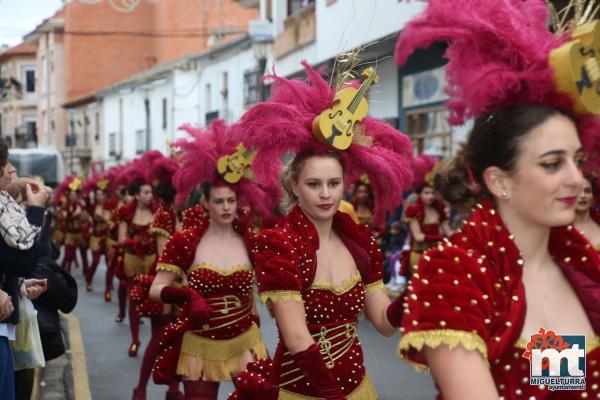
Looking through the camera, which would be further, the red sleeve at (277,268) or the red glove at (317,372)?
the red sleeve at (277,268)

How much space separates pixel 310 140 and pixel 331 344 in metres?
0.97

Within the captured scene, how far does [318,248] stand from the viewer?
4.62m

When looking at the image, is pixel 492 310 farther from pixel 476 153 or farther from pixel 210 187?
pixel 210 187

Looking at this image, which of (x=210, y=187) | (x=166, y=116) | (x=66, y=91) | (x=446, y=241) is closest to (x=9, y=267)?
(x=210, y=187)

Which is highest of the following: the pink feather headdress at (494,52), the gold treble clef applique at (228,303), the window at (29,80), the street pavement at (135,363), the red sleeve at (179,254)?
the window at (29,80)

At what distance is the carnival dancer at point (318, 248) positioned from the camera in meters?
4.32

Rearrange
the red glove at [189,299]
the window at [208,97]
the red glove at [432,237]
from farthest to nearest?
the window at [208,97] < the red glove at [432,237] < the red glove at [189,299]

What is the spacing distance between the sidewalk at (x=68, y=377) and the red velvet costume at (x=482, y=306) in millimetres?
5955

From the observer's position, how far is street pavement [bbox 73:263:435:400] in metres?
8.65

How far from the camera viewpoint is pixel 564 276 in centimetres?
295

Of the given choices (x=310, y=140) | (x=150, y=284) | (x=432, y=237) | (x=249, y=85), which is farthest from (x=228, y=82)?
(x=310, y=140)

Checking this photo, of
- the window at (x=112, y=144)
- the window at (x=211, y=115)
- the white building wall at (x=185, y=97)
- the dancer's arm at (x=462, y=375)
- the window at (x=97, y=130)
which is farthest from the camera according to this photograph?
the window at (x=97, y=130)

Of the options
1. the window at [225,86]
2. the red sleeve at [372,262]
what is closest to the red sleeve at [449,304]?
the red sleeve at [372,262]

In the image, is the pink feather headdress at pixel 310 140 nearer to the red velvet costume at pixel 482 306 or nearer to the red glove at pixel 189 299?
the red glove at pixel 189 299
